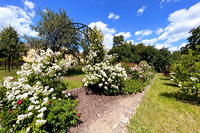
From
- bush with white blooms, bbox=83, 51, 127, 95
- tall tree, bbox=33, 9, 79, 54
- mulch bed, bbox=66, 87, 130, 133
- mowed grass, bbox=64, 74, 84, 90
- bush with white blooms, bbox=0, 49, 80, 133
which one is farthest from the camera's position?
tall tree, bbox=33, 9, 79, 54

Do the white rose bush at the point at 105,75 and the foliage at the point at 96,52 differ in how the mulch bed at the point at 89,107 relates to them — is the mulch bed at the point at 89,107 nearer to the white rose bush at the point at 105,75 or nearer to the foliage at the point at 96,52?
the white rose bush at the point at 105,75

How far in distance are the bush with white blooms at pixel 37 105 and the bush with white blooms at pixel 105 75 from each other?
56.2 inches

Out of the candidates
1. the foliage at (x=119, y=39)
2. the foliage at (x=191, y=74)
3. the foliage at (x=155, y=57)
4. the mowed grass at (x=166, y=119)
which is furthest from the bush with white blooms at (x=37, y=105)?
the foliage at (x=119, y=39)

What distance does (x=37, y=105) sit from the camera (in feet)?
6.36

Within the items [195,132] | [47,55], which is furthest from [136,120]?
[47,55]

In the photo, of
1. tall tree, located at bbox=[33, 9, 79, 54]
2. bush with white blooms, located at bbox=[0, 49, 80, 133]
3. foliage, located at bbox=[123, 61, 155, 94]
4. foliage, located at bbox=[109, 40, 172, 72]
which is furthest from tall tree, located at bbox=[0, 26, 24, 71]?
foliage, located at bbox=[109, 40, 172, 72]

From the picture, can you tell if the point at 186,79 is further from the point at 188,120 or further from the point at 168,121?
the point at 168,121

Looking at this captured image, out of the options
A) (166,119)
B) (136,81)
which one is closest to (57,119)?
(166,119)

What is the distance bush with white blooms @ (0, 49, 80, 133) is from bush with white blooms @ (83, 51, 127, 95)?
1.43 metres

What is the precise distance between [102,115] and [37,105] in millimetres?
1774

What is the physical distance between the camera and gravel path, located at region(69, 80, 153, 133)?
2.24m

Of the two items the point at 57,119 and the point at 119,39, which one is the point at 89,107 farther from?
the point at 119,39

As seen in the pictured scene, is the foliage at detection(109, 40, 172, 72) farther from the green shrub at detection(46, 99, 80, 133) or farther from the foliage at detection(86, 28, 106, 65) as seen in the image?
the green shrub at detection(46, 99, 80, 133)

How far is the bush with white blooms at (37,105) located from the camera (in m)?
1.79
